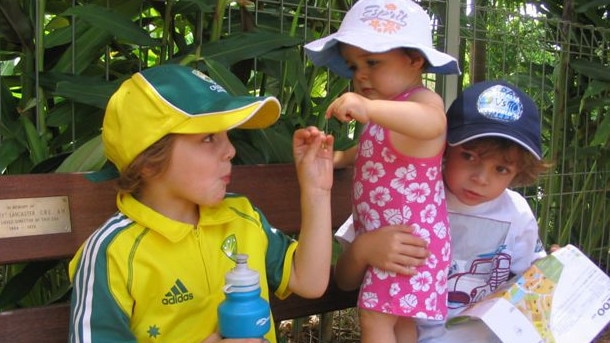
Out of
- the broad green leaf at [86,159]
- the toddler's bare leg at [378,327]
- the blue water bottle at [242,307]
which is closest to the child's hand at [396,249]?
the toddler's bare leg at [378,327]

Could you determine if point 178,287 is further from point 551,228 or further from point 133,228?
point 551,228

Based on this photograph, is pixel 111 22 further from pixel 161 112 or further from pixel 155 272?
pixel 155 272

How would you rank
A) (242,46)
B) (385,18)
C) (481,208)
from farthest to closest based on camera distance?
(242,46)
(481,208)
(385,18)

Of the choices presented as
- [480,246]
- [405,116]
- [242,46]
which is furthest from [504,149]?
[242,46]

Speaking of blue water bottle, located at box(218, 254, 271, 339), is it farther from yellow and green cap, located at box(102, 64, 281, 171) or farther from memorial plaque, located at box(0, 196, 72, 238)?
memorial plaque, located at box(0, 196, 72, 238)

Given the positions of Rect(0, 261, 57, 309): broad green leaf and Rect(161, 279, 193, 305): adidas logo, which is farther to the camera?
Rect(0, 261, 57, 309): broad green leaf

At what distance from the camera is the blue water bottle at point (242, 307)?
1.29 m

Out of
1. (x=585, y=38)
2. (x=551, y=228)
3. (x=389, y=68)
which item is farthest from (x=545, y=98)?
(x=389, y=68)

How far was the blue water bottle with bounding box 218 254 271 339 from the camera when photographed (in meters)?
1.29

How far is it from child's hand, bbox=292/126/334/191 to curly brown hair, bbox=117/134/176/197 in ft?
1.08

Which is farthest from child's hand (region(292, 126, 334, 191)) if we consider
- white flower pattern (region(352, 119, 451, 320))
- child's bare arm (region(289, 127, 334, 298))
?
white flower pattern (region(352, 119, 451, 320))

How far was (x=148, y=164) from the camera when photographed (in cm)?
141

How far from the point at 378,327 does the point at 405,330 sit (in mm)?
122

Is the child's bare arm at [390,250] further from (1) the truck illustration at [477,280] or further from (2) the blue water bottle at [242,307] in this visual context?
(2) the blue water bottle at [242,307]
